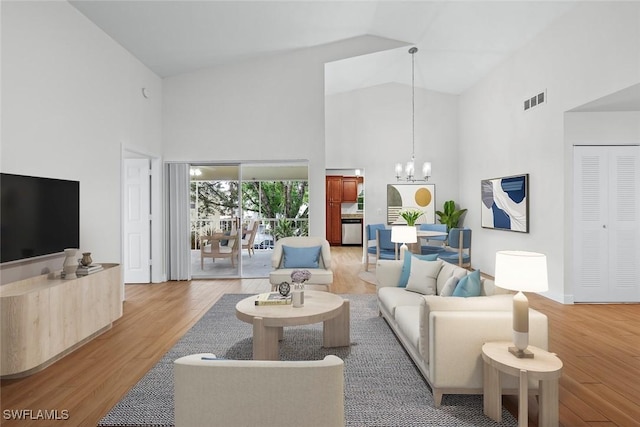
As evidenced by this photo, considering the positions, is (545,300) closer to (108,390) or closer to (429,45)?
(429,45)

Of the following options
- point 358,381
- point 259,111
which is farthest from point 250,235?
point 358,381

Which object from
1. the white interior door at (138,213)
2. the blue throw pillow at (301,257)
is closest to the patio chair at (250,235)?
the white interior door at (138,213)

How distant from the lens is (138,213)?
6223 mm

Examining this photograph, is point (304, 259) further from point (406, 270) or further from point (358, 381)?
point (358, 381)

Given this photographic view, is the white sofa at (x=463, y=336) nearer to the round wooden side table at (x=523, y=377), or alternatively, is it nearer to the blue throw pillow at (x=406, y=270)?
the round wooden side table at (x=523, y=377)

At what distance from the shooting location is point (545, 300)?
501 centimetres

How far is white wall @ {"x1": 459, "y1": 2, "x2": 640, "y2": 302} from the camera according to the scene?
156 inches

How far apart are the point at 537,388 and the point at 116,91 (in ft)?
18.4

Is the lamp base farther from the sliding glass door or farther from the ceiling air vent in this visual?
the sliding glass door

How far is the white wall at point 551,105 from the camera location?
13.0ft

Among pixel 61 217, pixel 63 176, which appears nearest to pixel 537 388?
pixel 61 217

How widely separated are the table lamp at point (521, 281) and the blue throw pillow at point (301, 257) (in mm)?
3104

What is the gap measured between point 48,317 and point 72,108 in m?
2.33

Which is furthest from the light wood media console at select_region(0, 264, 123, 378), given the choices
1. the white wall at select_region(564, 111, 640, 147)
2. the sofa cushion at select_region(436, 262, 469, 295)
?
the white wall at select_region(564, 111, 640, 147)
